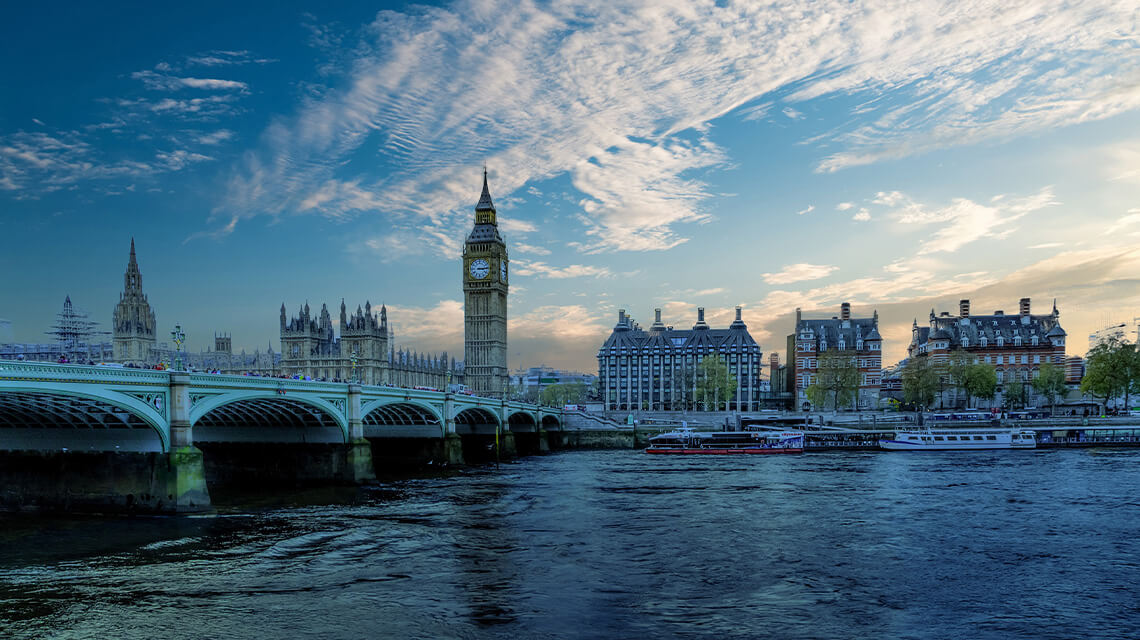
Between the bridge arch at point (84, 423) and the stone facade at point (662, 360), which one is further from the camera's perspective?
the stone facade at point (662, 360)

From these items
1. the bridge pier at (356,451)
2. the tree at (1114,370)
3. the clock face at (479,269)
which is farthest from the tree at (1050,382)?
the clock face at (479,269)

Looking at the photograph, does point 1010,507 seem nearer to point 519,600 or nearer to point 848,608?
point 848,608

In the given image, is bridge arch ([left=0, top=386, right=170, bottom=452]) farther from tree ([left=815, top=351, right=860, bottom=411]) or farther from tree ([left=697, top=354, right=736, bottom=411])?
tree ([left=697, top=354, right=736, bottom=411])

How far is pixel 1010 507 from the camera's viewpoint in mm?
43625

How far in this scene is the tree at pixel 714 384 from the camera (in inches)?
5933

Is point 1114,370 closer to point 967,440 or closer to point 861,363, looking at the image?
point 967,440

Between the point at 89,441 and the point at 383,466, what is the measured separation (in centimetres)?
3602

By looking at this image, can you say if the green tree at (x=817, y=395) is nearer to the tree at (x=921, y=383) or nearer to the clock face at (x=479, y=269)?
the tree at (x=921, y=383)

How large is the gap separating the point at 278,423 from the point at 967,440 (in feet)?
247

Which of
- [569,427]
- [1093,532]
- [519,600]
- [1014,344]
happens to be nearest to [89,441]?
[519,600]

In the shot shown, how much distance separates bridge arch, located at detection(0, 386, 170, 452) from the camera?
37.2 meters

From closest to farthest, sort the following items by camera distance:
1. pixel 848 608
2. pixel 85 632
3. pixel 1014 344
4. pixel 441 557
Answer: pixel 85 632
pixel 848 608
pixel 441 557
pixel 1014 344

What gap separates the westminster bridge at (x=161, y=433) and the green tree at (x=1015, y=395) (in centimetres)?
11197

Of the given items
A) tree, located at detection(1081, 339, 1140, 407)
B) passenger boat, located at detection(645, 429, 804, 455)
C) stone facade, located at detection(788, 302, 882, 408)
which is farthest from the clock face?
tree, located at detection(1081, 339, 1140, 407)
